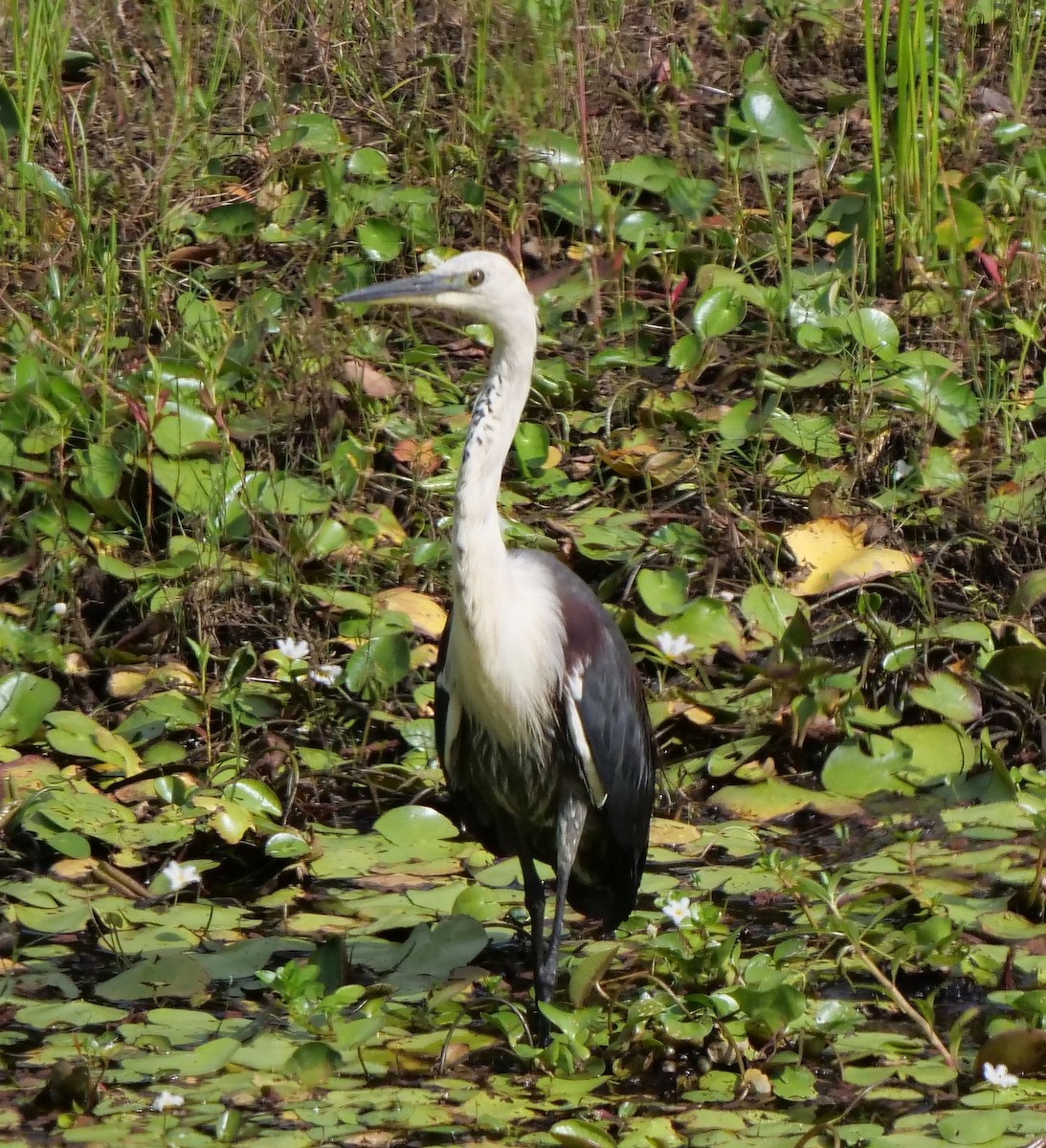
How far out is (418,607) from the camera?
489 cm

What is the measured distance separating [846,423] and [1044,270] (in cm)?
98

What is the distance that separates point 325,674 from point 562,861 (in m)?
1.07

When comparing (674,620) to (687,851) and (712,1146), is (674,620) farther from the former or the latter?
(712,1146)

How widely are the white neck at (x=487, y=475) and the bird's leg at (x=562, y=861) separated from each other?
545 millimetres

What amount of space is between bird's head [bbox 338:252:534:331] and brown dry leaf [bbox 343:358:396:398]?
6.62 ft

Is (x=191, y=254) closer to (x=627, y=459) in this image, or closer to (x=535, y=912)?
(x=627, y=459)

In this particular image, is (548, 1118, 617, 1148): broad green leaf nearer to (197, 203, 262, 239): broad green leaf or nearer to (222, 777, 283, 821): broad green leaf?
(222, 777, 283, 821): broad green leaf

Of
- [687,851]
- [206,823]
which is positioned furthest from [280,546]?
[687,851]

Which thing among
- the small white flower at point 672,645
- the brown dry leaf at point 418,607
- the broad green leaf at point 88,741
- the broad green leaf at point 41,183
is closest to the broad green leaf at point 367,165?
the broad green leaf at point 41,183

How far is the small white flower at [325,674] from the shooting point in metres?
4.51

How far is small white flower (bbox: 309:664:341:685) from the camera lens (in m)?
4.51

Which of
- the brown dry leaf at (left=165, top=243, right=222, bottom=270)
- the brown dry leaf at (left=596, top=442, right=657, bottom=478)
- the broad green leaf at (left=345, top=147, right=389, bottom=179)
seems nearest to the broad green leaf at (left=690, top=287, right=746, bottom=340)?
the brown dry leaf at (left=596, top=442, right=657, bottom=478)

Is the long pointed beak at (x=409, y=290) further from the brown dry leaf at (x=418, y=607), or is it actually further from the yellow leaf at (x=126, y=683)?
the yellow leaf at (x=126, y=683)

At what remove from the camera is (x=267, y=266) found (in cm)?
622
